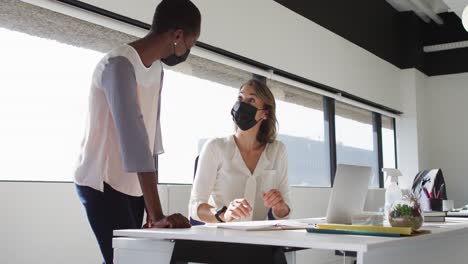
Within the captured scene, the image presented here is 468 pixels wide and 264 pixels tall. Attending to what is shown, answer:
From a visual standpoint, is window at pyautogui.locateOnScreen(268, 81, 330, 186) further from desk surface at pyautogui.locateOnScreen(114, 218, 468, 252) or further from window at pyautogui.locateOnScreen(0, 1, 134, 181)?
desk surface at pyautogui.locateOnScreen(114, 218, 468, 252)

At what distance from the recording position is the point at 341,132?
21.4ft

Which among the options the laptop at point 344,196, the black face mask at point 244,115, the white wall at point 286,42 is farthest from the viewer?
the white wall at point 286,42

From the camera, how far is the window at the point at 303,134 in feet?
17.9

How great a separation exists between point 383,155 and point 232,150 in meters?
5.32

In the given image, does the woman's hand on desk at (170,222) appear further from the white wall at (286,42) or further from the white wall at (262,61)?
the white wall at (286,42)

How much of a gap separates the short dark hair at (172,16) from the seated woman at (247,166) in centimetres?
94

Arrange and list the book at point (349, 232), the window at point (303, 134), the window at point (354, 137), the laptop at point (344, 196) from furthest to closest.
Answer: the window at point (354, 137) → the window at point (303, 134) → the laptop at point (344, 196) → the book at point (349, 232)

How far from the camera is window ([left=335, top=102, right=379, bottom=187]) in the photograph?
6.50m

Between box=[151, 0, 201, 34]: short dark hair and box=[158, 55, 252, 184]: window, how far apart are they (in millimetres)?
1877

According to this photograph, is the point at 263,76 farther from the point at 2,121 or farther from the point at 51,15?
the point at 2,121

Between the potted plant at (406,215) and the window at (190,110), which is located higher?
the window at (190,110)

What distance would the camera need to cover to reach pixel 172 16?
1.86m

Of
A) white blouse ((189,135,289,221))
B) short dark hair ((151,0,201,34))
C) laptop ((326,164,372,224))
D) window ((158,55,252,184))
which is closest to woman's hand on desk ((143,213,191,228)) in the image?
laptop ((326,164,372,224))

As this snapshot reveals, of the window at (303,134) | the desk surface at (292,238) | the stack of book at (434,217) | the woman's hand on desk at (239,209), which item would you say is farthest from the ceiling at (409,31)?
the desk surface at (292,238)
